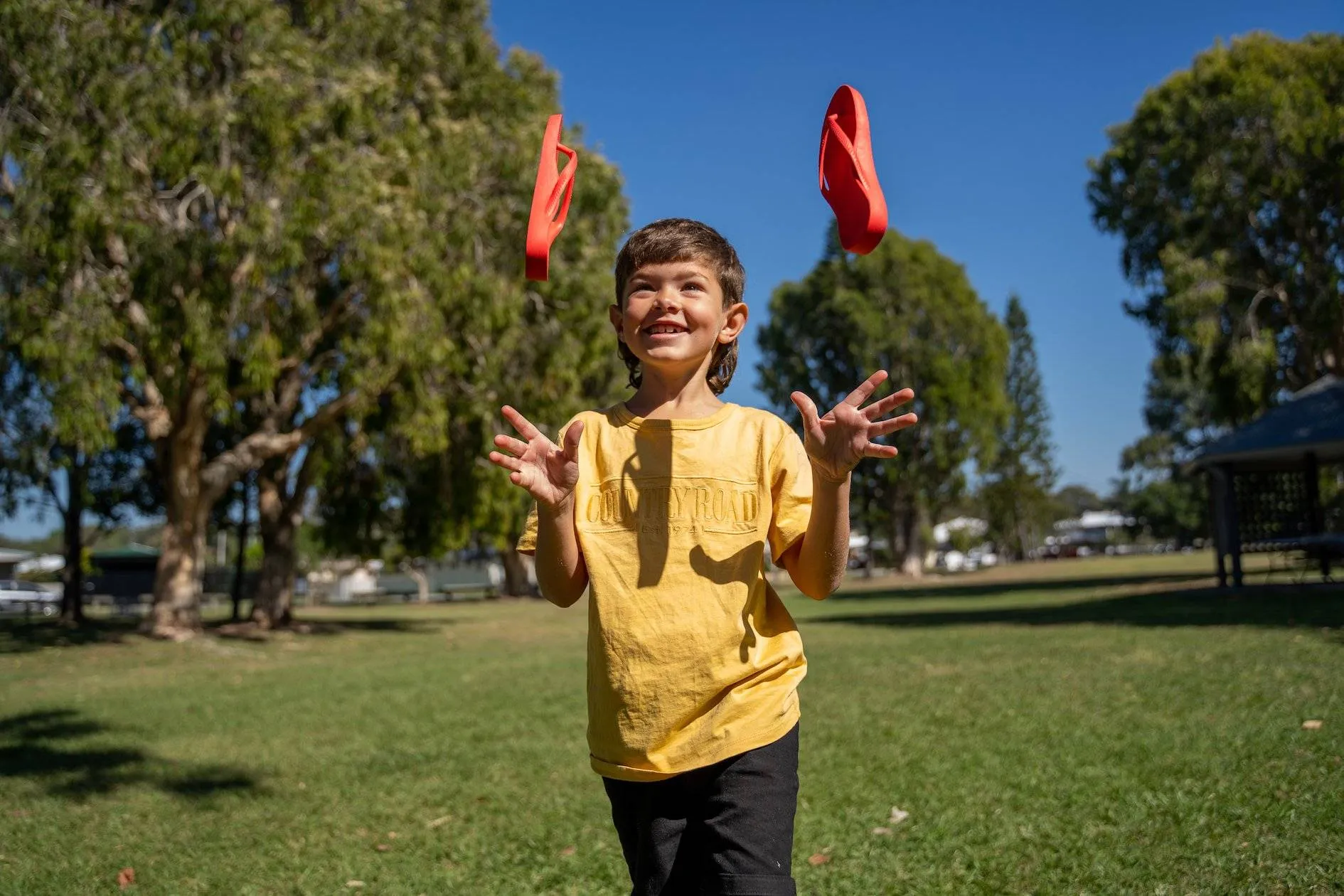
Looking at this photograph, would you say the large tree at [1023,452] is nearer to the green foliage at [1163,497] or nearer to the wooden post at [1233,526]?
the green foliage at [1163,497]

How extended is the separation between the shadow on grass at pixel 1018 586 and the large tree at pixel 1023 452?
32.6 metres

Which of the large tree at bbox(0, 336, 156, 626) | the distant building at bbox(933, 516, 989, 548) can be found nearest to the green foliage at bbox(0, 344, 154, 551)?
the large tree at bbox(0, 336, 156, 626)

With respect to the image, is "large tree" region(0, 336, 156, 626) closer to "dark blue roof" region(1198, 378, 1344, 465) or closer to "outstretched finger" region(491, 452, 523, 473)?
"outstretched finger" region(491, 452, 523, 473)

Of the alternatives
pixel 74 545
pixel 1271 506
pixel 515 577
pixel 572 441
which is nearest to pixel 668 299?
pixel 572 441

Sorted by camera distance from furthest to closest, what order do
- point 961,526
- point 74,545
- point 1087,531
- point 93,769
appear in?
point 1087,531, point 961,526, point 74,545, point 93,769

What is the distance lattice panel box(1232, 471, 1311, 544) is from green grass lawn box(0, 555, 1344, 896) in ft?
27.3

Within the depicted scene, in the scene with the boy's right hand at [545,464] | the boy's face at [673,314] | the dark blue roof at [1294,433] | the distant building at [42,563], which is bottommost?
the distant building at [42,563]

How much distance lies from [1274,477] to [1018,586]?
1175 cm

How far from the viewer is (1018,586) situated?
32.0m

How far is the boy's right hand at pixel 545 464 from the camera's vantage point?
2.39 m

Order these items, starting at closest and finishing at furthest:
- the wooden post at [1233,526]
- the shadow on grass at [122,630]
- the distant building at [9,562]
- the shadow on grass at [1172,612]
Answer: the shadow on grass at [1172,612] < the shadow on grass at [122,630] < the wooden post at [1233,526] < the distant building at [9,562]

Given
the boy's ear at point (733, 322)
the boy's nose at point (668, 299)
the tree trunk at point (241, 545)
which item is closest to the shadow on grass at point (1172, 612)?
the boy's ear at point (733, 322)

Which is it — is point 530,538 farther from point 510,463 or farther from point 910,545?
point 910,545

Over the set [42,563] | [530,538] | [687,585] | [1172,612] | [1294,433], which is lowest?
[1172,612]
